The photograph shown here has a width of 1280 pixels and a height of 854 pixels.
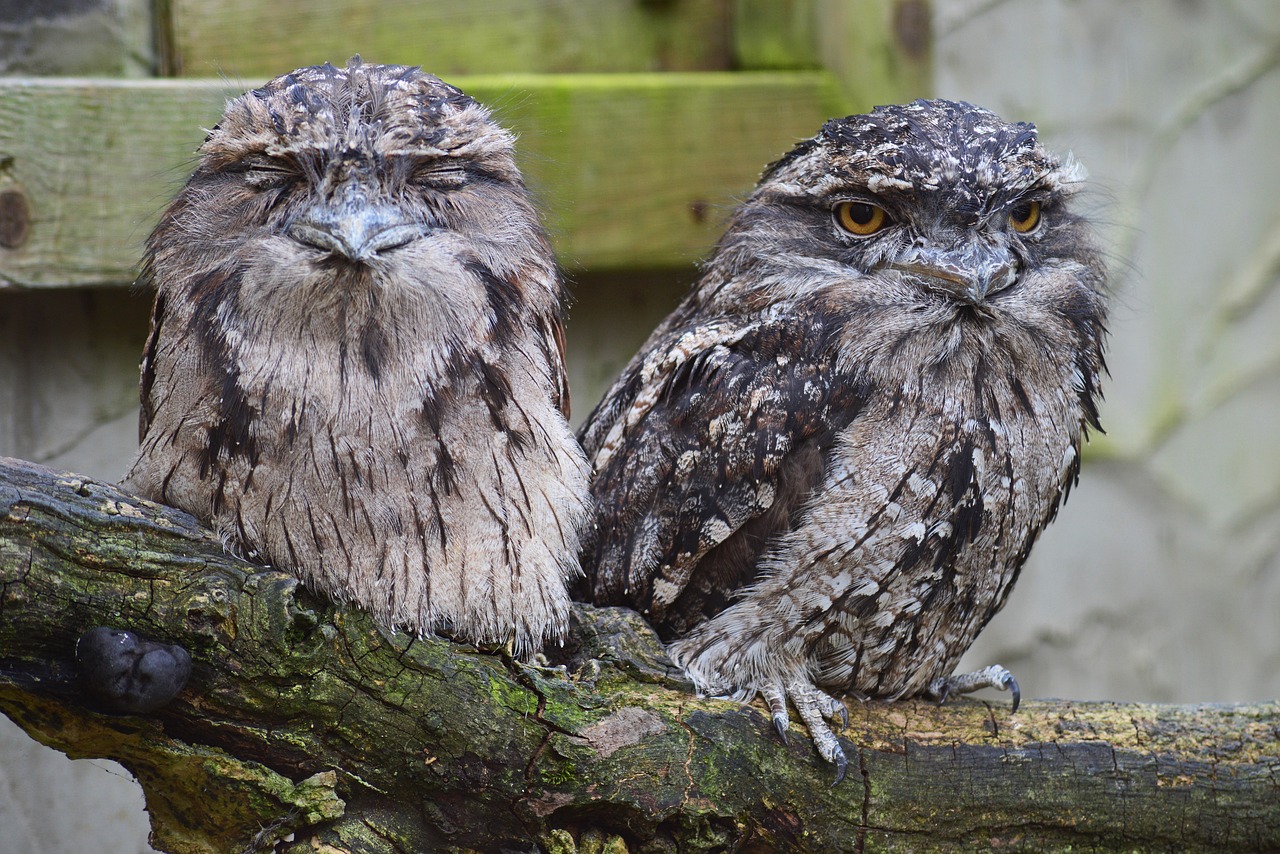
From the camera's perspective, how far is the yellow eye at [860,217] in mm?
2070

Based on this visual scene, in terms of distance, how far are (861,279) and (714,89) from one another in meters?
1.24

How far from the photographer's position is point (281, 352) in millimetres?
1752

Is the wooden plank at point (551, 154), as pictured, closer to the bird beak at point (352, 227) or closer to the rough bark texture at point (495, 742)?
the bird beak at point (352, 227)

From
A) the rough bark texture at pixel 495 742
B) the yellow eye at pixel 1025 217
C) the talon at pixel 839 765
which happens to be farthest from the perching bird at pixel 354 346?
the yellow eye at pixel 1025 217

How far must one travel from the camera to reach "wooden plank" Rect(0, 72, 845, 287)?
2.38 metres

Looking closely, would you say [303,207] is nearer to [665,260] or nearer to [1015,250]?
[1015,250]

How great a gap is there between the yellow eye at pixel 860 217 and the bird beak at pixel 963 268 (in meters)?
0.09

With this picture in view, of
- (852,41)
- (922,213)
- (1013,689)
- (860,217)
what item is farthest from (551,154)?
(1013,689)

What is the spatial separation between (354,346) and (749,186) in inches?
63.8

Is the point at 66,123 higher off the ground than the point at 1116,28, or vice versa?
the point at 1116,28

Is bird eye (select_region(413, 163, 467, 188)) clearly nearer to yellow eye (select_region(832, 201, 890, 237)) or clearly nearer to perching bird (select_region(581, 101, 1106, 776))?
perching bird (select_region(581, 101, 1106, 776))

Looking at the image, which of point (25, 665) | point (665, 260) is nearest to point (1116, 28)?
point (665, 260)

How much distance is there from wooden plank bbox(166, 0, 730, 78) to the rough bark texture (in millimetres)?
1492

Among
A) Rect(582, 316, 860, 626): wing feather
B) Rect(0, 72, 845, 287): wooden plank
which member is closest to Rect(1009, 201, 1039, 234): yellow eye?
Rect(582, 316, 860, 626): wing feather
